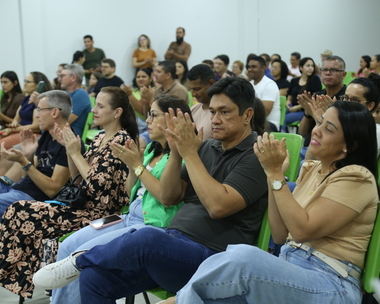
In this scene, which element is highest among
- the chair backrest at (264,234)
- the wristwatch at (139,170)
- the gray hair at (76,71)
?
the gray hair at (76,71)

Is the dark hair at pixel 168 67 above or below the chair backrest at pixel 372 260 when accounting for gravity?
above

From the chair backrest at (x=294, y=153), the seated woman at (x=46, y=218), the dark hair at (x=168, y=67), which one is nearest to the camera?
the chair backrest at (x=294, y=153)

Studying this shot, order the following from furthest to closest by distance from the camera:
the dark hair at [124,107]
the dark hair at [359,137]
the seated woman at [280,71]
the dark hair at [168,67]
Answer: the seated woman at [280,71] → the dark hair at [168,67] → the dark hair at [124,107] → the dark hair at [359,137]

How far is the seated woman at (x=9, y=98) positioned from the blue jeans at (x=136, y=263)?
3652mm

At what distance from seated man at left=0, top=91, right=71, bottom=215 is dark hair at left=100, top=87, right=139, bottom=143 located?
0.43 meters

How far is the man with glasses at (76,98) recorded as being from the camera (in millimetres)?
4164

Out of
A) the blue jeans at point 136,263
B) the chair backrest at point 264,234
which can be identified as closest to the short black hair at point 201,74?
the chair backrest at point 264,234

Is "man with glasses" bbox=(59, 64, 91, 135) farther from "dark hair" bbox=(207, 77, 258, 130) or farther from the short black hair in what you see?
"dark hair" bbox=(207, 77, 258, 130)

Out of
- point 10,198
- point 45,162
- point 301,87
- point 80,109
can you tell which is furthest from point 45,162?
point 301,87

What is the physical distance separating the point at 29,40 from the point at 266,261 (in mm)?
7239

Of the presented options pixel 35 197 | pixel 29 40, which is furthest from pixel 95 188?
pixel 29 40

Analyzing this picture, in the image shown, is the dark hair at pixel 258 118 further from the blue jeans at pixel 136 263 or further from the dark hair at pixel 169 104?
the blue jeans at pixel 136 263

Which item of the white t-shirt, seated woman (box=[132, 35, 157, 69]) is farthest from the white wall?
the white t-shirt

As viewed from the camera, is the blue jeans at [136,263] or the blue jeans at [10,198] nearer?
the blue jeans at [136,263]
